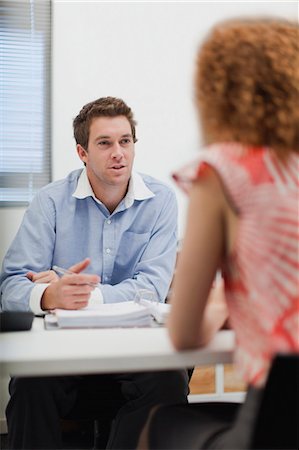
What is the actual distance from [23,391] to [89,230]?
0.62 meters

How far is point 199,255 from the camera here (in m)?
1.00

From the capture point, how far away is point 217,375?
307 cm

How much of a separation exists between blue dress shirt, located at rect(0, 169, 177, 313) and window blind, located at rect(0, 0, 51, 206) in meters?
1.02

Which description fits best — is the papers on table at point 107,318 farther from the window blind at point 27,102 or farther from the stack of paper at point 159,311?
the window blind at point 27,102

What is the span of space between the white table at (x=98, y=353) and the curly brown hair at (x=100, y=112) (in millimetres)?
1232

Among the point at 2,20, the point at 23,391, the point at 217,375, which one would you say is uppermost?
the point at 2,20

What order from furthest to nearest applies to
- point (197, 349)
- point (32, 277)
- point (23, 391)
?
point (32, 277)
point (23, 391)
point (197, 349)

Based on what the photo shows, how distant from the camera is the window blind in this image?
3221 millimetres

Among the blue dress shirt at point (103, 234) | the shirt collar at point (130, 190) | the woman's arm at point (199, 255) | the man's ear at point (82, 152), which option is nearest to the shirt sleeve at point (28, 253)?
the blue dress shirt at point (103, 234)

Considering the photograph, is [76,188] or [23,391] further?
[76,188]

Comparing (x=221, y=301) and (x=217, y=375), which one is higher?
(x=221, y=301)

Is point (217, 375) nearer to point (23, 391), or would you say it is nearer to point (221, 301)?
point (23, 391)

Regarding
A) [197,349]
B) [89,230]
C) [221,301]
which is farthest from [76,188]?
[197,349]

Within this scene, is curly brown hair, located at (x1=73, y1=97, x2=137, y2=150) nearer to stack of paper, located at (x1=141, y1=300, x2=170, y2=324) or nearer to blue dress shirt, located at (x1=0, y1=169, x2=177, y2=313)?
blue dress shirt, located at (x1=0, y1=169, x2=177, y2=313)
